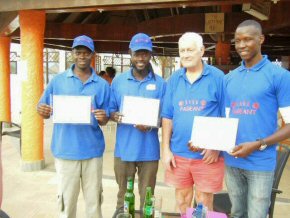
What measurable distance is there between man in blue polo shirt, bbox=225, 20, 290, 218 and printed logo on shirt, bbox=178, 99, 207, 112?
0.20 m

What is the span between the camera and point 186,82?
2590 millimetres

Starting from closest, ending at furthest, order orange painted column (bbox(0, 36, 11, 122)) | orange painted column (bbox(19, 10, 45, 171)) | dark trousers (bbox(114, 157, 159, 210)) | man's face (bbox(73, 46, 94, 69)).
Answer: man's face (bbox(73, 46, 94, 69)) < dark trousers (bbox(114, 157, 159, 210)) < orange painted column (bbox(19, 10, 45, 171)) < orange painted column (bbox(0, 36, 11, 122))

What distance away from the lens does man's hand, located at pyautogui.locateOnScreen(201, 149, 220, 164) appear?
254cm

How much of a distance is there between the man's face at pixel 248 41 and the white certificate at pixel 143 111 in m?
0.82

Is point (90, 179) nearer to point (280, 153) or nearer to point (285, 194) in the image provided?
point (280, 153)

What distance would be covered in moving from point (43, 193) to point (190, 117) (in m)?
2.88

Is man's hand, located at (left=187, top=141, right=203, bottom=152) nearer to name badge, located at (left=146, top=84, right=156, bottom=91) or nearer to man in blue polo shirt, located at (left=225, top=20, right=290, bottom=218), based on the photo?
man in blue polo shirt, located at (left=225, top=20, right=290, bottom=218)

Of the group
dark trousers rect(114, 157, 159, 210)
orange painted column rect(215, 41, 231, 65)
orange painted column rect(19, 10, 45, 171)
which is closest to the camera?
dark trousers rect(114, 157, 159, 210)

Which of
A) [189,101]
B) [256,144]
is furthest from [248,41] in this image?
[256,144]

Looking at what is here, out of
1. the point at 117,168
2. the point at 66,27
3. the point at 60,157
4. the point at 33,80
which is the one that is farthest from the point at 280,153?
the point at 66,27

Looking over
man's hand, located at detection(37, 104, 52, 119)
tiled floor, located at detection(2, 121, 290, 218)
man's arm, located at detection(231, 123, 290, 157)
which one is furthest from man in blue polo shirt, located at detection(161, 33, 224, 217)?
tiled floor, located at detection(2, 121, 290, 218)

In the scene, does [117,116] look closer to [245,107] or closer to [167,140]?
[167,140]

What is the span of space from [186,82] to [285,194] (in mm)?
3044

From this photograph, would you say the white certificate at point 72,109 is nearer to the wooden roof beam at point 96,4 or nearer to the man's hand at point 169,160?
the man's hand at point 169,160
